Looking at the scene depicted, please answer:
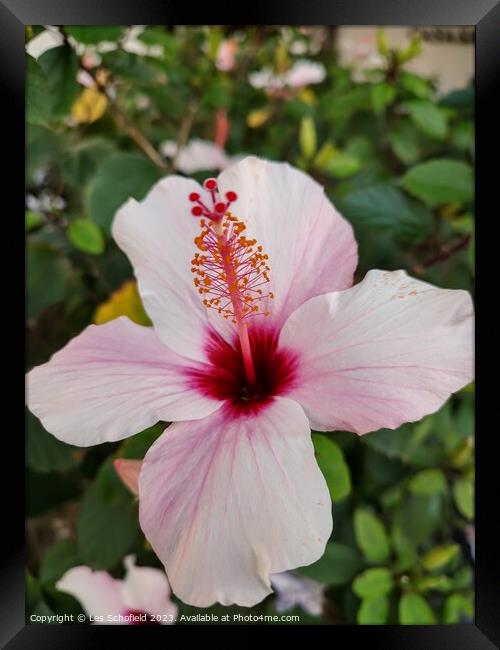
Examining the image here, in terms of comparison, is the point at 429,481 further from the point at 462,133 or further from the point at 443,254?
the point at 462,133

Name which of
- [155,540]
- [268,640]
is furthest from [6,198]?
[268,640]

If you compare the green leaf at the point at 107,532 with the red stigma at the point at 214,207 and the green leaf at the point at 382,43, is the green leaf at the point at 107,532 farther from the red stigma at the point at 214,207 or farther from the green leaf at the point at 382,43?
the green leaf at the point at 382,43

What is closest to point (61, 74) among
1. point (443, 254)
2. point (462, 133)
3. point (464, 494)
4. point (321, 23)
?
point (321, 23)

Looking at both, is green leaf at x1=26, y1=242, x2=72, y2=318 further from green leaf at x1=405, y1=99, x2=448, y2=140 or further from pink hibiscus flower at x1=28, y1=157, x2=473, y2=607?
green leaf at x1=405, y1=99, x2=448, y2=140

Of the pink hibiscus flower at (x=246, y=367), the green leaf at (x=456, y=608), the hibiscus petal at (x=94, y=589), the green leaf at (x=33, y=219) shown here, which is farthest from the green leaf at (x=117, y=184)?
the green leaf at (x=456, y=608)

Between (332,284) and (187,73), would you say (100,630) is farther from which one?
(187,73)
